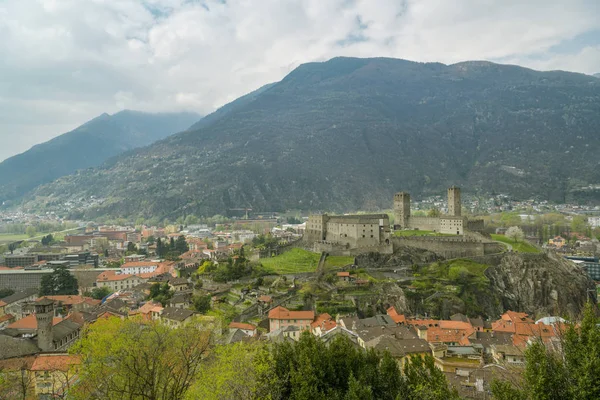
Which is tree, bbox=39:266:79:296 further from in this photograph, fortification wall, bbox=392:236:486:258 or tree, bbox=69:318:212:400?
fortification wall, bbox=392:236:486:258

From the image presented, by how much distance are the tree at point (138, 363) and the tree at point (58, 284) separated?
172 feet

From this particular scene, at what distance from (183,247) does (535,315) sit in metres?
80.7

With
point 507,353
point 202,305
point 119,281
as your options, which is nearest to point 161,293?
point 202,305

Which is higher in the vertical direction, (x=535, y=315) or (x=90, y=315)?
(x=90, y=315)

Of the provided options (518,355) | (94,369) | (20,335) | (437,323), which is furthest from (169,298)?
(518,355)

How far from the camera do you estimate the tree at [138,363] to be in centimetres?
2005

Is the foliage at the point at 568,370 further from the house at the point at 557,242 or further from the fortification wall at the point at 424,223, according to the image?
the house at the point at 557,242

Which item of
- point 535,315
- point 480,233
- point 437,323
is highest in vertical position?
point 480,233

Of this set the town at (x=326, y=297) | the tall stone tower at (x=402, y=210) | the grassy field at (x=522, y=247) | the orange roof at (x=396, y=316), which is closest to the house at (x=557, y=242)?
the town at (x=326, y=297)

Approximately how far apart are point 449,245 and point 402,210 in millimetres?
20009

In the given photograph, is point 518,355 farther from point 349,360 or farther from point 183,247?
point 183,247

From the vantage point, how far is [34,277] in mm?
86750

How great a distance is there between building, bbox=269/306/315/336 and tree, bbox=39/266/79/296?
142 ft

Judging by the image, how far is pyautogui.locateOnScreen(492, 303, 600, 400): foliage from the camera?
633 inches
